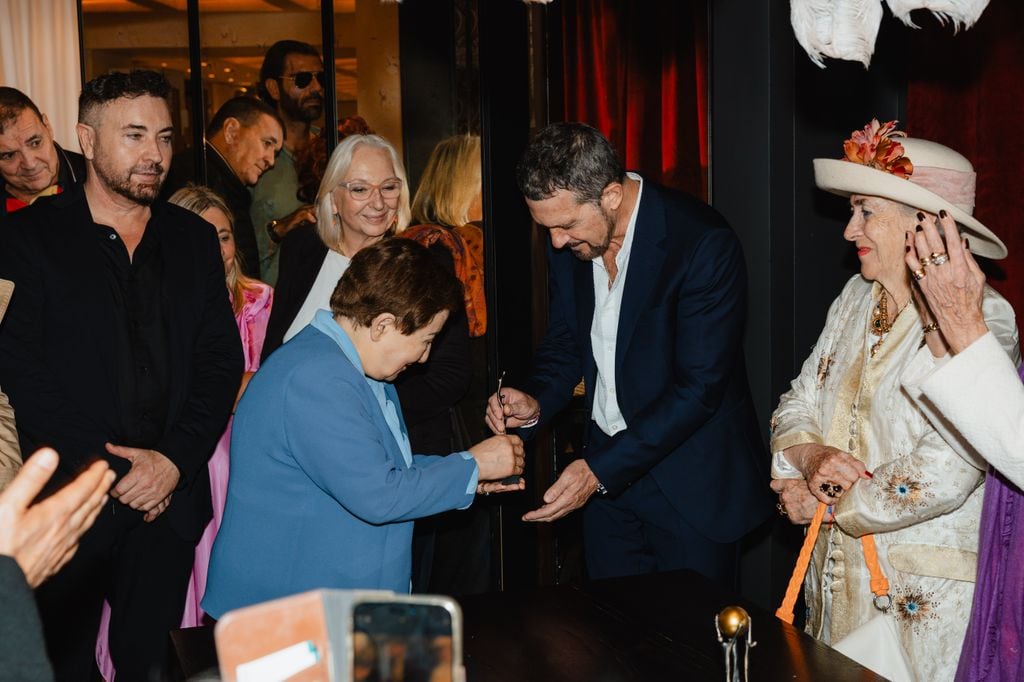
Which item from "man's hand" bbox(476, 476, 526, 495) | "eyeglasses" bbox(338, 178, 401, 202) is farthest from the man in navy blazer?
"eyeglasses" bbox(338, 178, 401, 202)

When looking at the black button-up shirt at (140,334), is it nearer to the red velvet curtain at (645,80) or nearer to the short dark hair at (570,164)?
the short dark hair at (570,164)

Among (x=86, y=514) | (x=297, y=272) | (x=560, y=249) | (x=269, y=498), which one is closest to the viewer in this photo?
(x=86, y=514)

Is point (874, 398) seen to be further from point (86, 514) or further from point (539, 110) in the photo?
point (539, 110)

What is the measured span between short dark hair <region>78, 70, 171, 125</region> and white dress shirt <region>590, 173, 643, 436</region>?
136 centimetres

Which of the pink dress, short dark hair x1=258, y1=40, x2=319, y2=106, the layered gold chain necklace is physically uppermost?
short dark hair x1=258, y1=40, x2=319, y2=106

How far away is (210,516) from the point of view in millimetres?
3104

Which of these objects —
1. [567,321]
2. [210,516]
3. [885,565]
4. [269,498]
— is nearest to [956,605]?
[885,565]

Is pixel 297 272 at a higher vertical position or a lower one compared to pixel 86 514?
higher

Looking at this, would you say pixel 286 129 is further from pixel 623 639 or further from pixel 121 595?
pixel 623 639

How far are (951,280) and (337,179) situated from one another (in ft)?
6.42

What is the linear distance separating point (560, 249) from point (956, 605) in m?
1.32

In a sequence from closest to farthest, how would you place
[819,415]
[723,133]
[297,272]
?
[819,415] → [297,272] → [723,133]

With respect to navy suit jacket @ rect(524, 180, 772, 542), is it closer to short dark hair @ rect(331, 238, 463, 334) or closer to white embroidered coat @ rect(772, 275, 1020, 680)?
white embroidered coat @ rect(772, 275, 1020, 680)

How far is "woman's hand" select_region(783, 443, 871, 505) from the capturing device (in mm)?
2312
